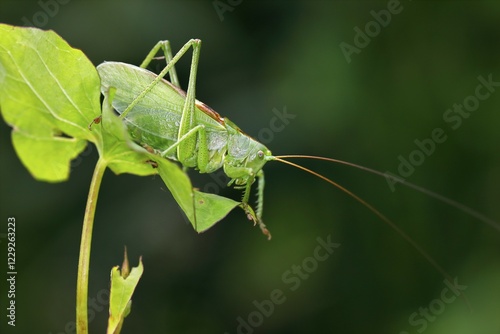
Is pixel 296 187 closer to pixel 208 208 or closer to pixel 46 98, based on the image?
pixel 208 208

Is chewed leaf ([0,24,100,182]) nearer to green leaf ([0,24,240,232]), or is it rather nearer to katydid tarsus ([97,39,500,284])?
green leaf ([0,24,240,232])

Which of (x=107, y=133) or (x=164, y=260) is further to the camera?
(x=164, y=260)

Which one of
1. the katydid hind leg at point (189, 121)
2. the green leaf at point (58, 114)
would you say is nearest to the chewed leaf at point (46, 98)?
the green leaf at point (58, 114)

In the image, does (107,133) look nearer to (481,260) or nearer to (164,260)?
(164,260)

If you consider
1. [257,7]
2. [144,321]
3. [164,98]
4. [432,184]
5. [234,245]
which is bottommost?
[144,321]

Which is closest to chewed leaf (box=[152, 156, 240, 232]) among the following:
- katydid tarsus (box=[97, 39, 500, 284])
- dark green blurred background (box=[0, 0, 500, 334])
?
katydid tarsus (box=[97, 39, 500, 284])

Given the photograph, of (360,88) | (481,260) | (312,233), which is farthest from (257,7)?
(481,260)
